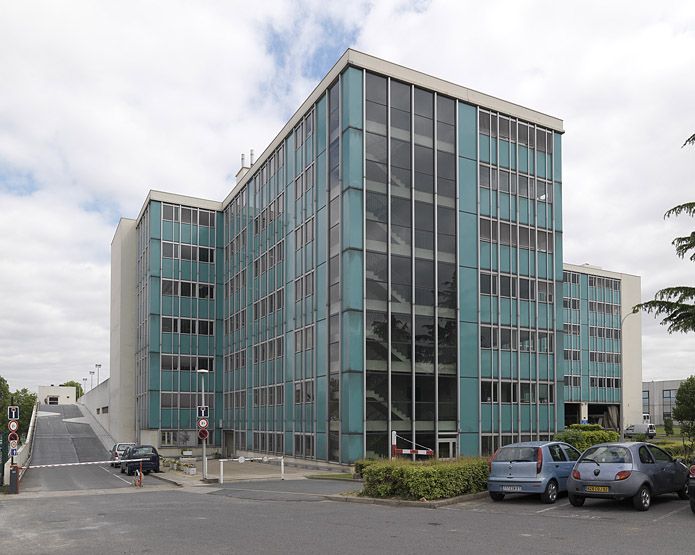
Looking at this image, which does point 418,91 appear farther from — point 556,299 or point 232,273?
point 232,273

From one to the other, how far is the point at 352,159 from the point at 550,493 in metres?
19.5

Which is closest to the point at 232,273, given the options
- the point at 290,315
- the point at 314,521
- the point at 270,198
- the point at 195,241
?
the point at 195,241

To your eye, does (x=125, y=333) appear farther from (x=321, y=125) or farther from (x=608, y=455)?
(x=608, y=455)

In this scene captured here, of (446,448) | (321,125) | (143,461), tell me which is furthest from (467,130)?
(143,461)

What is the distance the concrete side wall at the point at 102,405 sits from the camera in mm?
73900

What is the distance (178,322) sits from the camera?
52719 millimetres

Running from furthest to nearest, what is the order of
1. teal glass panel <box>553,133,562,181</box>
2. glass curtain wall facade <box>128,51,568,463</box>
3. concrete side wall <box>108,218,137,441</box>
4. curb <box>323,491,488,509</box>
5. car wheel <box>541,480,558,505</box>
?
concrete side wall <box>108,218,137,441</box> → teal glass panel <box>553,133,562,181</box> → glass curtain wall facade <box>128,51,568,463</box> → curb <box>323,491,488,509</box> → car wheel <box>541,480,558,505</box>

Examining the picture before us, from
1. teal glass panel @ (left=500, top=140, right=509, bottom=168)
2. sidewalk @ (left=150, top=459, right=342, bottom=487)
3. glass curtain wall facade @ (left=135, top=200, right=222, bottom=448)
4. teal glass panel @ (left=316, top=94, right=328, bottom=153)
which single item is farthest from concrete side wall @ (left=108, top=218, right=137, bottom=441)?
teal glass panel @ (left=500, top=140, right=509, bottom=168)

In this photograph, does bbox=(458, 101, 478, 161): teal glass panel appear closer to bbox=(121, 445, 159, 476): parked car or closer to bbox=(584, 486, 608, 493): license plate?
bbox=(121, 445, 159, 476): parked car

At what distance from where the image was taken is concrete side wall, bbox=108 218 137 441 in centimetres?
5897

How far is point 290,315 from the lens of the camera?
130ft

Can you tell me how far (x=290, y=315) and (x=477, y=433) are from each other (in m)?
11.7

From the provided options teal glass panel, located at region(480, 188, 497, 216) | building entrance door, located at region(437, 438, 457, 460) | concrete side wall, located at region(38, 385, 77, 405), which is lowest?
concrete side wall, located at region(38, 385, 77, 405)

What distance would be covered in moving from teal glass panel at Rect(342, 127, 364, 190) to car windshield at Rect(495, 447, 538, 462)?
1750 centimetres
